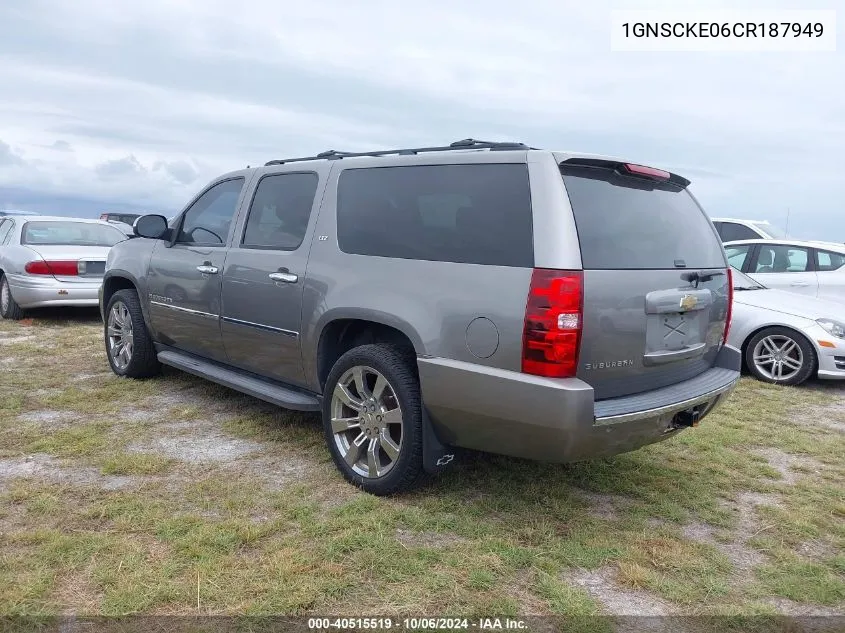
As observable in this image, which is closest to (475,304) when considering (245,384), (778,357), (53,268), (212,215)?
(245,384)

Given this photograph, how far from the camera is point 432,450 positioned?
3418mm

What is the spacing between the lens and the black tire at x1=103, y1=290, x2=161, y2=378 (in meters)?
5.69

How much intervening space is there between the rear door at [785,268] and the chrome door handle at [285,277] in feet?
22.0

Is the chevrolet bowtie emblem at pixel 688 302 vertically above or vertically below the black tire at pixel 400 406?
above

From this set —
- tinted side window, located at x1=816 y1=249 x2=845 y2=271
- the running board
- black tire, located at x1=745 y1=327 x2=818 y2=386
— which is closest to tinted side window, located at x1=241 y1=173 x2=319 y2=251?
the running board

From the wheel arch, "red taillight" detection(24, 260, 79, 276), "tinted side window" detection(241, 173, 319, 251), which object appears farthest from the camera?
"red taillight" detection(24, 260, 79, 276)

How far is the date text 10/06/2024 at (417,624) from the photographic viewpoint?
8.20ft

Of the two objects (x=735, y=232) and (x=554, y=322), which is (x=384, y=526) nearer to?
(x=554, y=322)

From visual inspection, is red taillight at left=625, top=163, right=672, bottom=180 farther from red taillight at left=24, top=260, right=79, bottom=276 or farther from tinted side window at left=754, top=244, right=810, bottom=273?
red taillight at left=24, top=260, right=79, bottom=276

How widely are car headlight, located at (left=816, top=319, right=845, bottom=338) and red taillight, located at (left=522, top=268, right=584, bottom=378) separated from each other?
4.88 meters

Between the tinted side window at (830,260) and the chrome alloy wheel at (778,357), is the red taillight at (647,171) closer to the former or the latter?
the chrome alloy wheel at (778,357)

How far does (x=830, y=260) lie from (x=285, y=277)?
7405mm

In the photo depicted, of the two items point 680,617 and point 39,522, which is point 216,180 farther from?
point 680,617

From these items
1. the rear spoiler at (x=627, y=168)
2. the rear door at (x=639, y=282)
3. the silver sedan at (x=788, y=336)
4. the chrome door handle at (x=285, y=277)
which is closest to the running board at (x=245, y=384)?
the chrome door handle at (x=285, y=277)
